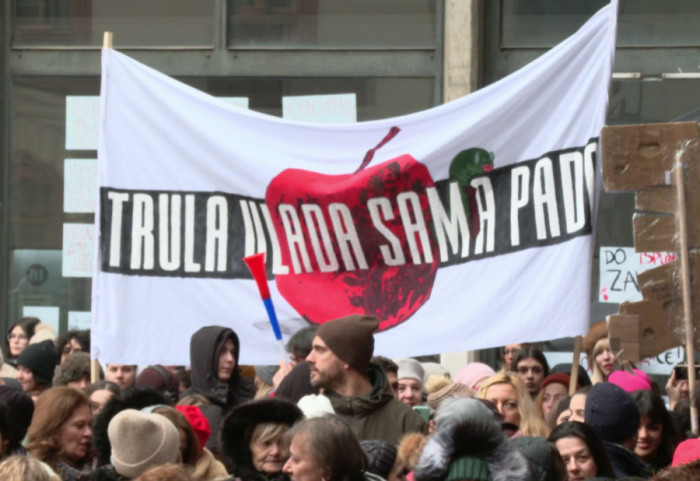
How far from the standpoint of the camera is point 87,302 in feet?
40.7

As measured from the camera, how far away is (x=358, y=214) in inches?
345

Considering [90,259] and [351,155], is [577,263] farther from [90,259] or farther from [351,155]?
[90,259]

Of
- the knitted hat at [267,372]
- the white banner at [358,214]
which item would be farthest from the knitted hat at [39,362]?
the knitted hat at [267,372]

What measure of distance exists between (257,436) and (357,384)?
2.89 ft

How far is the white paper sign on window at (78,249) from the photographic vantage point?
12.4 metres

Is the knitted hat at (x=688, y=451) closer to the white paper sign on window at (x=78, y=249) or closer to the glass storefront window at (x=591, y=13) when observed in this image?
the glass storefront window at (x=591, y=13)

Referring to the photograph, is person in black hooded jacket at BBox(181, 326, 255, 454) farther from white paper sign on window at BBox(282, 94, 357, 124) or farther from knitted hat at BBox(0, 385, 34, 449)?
white paper sign on window at BBox(282, 94, 357, 124)

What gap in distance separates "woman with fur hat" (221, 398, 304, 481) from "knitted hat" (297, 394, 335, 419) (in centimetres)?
21

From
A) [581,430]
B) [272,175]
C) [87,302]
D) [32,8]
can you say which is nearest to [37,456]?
[581,430]

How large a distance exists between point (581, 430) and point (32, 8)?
27.0 ft

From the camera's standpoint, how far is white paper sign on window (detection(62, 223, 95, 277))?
40.5 ft

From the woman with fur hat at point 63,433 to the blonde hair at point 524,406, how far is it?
221cm

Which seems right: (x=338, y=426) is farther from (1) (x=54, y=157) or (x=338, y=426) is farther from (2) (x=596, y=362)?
(1) (x=54, y=157)

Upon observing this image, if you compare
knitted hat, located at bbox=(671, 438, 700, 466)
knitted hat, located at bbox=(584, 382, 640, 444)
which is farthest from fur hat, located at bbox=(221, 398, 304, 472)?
knitted hat, located at bbox=(671, 438, 700, 466)
